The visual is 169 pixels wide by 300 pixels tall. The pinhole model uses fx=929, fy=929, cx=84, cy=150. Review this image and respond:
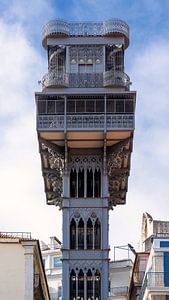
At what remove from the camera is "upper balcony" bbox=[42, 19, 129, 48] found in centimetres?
7369

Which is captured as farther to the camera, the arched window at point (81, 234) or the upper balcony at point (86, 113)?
the arched window at point (81, 234)

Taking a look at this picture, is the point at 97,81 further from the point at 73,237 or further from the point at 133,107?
the point at 73,237

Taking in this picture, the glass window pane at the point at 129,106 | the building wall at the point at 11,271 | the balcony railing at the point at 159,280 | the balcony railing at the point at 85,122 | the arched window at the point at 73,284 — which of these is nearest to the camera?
the building wall at the point at 11,271

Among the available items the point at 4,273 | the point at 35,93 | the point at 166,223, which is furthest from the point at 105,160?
the point at 4,273

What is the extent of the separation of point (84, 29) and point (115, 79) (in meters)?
5.72

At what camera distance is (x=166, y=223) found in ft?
278

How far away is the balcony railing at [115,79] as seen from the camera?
7144cm

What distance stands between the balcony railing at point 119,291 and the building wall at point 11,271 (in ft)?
157

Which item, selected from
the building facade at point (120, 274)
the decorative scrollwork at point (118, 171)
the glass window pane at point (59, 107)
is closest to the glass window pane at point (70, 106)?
the glass window pane at point (59, 107)

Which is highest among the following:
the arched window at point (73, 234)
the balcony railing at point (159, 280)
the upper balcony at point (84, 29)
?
the upper balcony at point (84, 29)

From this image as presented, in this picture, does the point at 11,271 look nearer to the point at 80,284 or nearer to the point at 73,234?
the point at 80,284

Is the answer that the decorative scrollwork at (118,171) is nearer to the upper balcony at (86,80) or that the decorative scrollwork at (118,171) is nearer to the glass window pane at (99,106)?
the glass window pane at (99,106)

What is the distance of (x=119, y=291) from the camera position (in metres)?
99.6

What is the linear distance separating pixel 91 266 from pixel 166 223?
667 inches
